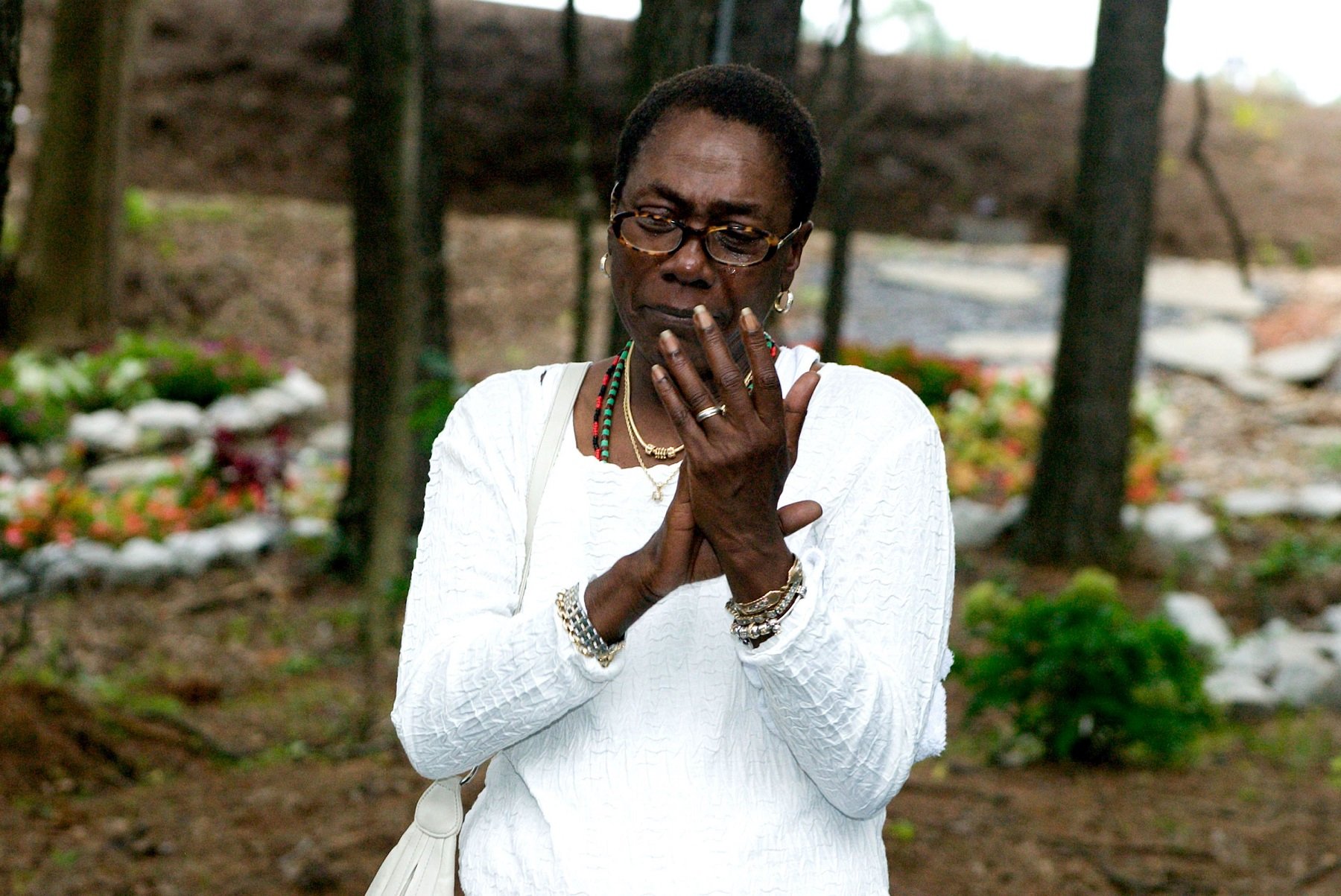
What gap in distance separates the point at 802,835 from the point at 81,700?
4.37m

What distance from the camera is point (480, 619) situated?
2219mm

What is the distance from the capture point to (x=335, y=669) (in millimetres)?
7754

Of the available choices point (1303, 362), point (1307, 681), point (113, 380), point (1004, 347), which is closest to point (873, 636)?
point (1307, 681)

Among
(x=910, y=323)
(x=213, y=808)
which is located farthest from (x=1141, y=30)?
(x=910, y=323)

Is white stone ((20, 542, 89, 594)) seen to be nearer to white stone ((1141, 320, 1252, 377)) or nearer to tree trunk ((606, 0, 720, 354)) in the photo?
tree trunk ((606, 0, 720, 354))

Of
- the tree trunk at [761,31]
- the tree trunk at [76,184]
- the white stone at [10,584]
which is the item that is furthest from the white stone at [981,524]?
the tree trunk at [76,184]

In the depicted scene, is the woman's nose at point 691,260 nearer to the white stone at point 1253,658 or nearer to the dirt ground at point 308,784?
the dirt ground at point 308,784

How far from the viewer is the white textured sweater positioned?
82.8 inches

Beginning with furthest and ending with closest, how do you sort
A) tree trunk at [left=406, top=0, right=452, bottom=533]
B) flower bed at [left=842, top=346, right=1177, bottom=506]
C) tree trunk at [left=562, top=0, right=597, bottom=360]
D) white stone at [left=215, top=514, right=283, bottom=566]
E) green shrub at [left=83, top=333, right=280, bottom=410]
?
green shrub at [left=83, top=333, right=280, bottom=410] < flower bed at [left=842, top=346, right=1177, bottom=506] < white stone at [left=215, top=514, right=283, bottom=566] < tree trunk at [left=406, top=0, right=452, bottom=533] < tree trunk at [left=562, top=0, right=597, bottom=360]

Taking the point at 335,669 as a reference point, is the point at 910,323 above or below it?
above

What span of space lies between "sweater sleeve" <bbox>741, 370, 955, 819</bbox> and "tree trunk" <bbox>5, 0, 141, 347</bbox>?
13.6 m

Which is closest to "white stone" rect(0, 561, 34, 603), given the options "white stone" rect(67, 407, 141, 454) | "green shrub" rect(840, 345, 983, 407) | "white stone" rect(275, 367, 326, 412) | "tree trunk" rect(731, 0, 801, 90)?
"white stone" rect(67, 407, 141, 454)

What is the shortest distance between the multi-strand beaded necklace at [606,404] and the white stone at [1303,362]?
13.1 m

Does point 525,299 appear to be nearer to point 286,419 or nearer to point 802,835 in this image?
point 286,419
